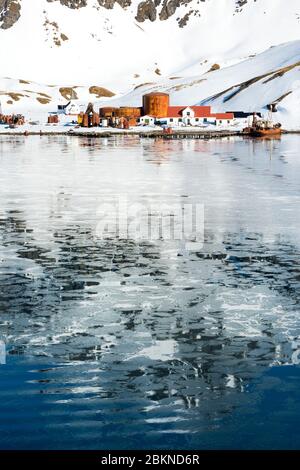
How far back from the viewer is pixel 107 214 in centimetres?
3334

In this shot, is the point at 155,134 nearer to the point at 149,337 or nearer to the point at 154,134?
the point at 154,134

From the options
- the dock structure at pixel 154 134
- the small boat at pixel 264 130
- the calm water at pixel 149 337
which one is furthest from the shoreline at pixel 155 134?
the calm water at pixel 149 337

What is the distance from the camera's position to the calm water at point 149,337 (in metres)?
10.9

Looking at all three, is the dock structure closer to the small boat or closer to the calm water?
the small boat

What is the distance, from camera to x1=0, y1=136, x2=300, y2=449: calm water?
10.9 metres

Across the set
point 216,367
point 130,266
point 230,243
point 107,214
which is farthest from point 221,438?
point 107,214

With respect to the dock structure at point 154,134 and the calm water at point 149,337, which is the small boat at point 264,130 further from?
the calm water at point 149,337

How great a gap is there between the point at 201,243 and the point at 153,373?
1343cm

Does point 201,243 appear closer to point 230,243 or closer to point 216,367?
point 230,243

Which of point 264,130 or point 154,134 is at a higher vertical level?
point 264,130

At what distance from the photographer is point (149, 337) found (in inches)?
589

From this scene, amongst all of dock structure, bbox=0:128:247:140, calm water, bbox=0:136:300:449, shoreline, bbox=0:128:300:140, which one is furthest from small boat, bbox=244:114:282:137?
calm water, bbox=0:136:300:449

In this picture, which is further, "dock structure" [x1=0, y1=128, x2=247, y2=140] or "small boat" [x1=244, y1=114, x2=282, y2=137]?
"dock structure" [x1=0, y1=128, x2=247, y2=140]

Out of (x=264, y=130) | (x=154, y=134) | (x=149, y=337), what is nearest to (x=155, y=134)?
(x=154, y=134)
